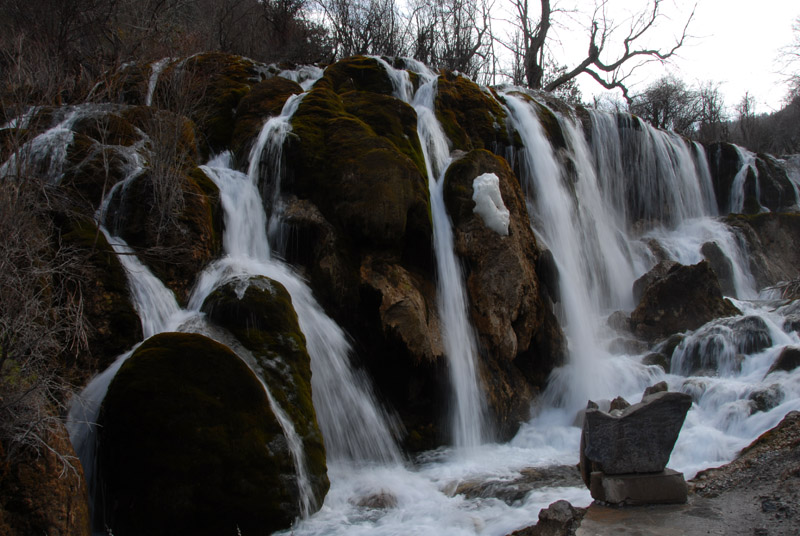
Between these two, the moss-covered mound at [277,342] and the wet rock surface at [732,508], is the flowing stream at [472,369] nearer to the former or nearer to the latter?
the moss-covered mound at [277,342]

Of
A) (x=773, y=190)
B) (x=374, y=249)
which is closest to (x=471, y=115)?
(x=374, y=249)

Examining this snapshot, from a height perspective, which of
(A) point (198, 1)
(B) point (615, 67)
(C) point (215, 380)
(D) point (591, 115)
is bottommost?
(C) point (215, 380)

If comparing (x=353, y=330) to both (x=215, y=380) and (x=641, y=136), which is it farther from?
(x=641, y=136)

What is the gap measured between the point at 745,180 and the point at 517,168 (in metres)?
12.0

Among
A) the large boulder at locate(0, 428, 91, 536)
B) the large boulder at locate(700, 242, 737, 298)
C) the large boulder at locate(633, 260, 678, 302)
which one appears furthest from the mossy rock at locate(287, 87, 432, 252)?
the large boulder at locate(700, 242, 737, 298)

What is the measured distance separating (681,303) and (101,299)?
10872 millimetres

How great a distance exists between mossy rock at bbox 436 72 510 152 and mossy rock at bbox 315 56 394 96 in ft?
4.30

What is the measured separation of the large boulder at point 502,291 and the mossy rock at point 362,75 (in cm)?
410

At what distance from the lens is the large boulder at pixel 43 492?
333 centimetres

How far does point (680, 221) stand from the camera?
17703 mm

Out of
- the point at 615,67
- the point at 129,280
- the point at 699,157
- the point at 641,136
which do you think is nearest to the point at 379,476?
the point at 129,280

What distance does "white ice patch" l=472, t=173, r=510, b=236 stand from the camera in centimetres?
874

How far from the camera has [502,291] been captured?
27.9 ft

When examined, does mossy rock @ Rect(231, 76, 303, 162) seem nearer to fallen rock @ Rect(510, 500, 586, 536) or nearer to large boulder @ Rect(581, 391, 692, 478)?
large boulder @ Rect(581, 391, 692, 478)
